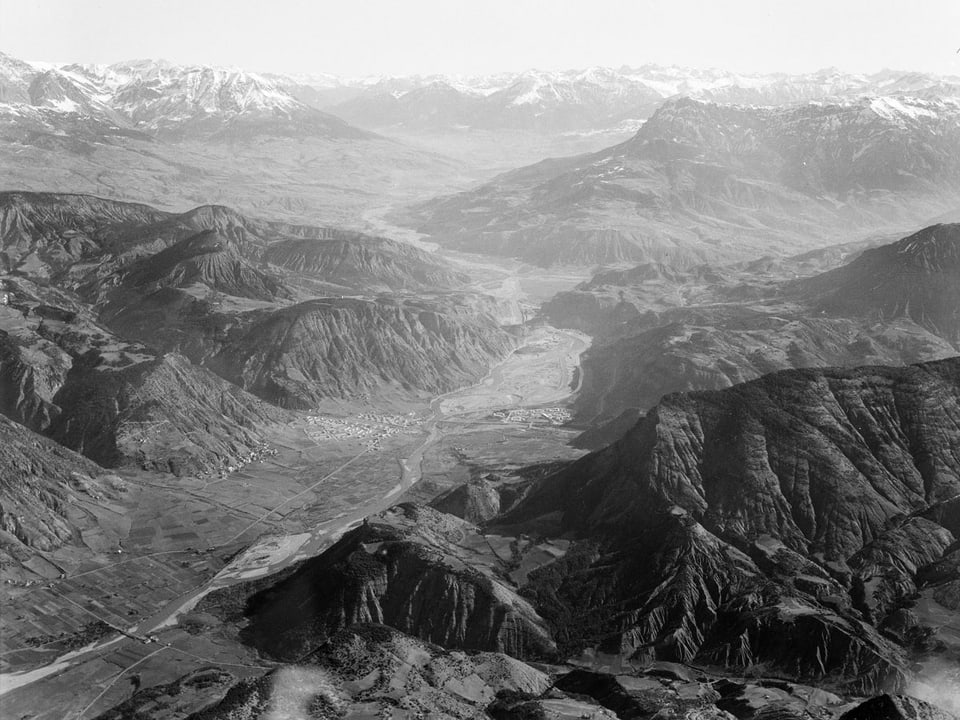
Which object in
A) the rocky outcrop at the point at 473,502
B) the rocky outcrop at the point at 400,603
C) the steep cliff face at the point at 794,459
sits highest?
the steep cliff face at the point at 794,459

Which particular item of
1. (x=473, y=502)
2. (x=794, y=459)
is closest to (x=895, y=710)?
(x=794, y=459)

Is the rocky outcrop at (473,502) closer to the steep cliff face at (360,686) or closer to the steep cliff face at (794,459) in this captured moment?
the steep cliff face at (794,459)

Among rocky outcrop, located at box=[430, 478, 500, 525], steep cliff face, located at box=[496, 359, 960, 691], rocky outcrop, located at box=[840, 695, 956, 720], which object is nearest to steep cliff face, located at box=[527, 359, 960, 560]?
steep cliff face, located at box=[496, 359, 960, 691]

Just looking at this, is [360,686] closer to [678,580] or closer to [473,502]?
[678,580]

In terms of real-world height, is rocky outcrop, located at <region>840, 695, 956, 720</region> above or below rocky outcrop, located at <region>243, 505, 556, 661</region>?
above

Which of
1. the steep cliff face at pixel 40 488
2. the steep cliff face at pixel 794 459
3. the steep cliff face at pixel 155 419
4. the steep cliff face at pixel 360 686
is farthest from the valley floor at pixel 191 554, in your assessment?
the steep cliff face at pixel 794 459

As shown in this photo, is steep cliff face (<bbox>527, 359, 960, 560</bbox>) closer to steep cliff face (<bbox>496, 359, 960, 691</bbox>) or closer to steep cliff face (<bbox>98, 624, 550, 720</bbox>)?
steep cliff face (<bbox>496, 359, 960, 691</bbox>)
